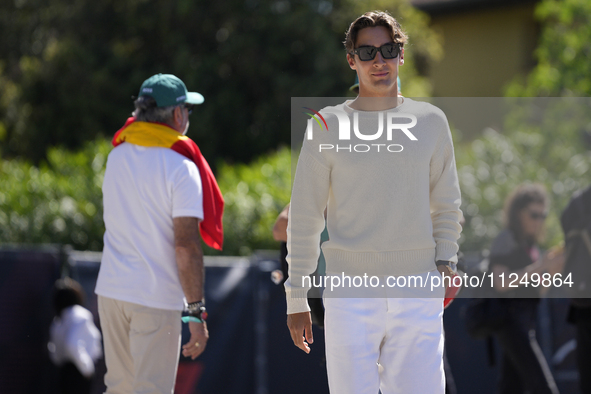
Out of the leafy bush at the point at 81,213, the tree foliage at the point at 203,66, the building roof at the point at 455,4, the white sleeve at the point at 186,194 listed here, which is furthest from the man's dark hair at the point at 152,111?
the building roof at the point at 455,4

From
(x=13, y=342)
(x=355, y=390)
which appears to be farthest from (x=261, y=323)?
(x=355, y=390)

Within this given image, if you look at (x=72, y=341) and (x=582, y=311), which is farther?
(x=72, y=341)

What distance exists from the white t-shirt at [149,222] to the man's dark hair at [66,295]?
2195 millimetres

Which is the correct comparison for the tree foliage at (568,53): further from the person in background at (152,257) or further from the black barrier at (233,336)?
the person in background at (152,257)

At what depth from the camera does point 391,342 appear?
9.04 ft

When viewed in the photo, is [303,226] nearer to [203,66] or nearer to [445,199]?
[445,199]

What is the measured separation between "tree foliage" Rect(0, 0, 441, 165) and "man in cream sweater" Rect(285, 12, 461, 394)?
13946 millimetres

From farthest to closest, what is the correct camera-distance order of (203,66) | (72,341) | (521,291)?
(203,66)
(72,341)
(521,291)

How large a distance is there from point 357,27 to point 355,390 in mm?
1444

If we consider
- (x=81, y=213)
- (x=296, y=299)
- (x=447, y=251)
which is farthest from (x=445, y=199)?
(x=81, y=213)

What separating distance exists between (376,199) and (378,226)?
0.34 ft

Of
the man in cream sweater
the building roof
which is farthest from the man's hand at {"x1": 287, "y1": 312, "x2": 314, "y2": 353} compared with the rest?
the building roof

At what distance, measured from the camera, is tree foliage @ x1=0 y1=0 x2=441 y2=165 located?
17.3 m

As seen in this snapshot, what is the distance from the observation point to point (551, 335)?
597 cm
